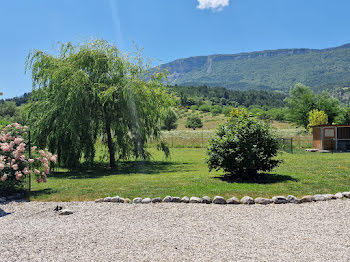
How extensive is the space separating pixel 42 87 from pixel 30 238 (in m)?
11.6

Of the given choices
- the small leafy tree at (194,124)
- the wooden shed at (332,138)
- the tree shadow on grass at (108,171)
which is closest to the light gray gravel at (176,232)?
the tree shadow on grass at (108,171)

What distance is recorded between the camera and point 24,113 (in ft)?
51.0

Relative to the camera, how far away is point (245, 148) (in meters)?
10.3

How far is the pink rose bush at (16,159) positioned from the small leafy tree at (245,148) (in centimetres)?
508

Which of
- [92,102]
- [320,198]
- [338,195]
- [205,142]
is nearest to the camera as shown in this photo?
[320,198]

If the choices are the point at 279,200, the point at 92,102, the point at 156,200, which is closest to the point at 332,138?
the point at 92,102

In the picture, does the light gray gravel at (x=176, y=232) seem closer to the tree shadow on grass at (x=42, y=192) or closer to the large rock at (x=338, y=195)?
the large rock at (x=338, y=195)

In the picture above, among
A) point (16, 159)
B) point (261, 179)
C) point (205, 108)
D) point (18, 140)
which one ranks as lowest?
point (261, 179)

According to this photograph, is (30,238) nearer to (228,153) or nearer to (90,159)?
(228,153)

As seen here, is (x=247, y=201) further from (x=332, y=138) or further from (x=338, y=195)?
(x=332, y=138)

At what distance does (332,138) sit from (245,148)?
18731 millimetres

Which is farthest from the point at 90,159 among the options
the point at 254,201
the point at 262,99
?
the point at 262,99

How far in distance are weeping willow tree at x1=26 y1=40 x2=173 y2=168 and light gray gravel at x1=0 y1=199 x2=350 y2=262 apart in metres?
6.53

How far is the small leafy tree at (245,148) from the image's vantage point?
33.6ft
